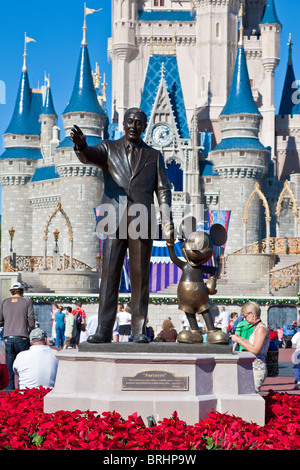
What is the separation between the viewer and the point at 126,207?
6285mm

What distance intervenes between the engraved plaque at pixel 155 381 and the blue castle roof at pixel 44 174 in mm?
38052

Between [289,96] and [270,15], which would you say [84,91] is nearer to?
[270,15]

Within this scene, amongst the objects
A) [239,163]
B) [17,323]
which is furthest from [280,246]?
[17,323]

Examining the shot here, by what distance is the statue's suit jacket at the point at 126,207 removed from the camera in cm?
629

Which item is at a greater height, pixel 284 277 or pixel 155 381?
pixel 284 277

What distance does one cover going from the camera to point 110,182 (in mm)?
6410

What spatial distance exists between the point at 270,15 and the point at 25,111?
14.7 m

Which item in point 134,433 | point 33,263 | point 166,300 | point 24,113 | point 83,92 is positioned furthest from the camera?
point 24,113

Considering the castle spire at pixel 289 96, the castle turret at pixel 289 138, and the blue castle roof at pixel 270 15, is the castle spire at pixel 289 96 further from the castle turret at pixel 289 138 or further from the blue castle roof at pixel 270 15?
the blue castle roof at pixel 270 15

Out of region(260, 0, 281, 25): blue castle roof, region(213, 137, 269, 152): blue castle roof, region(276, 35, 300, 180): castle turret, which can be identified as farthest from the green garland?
region(260, 0, 281, 25): blue castle roof

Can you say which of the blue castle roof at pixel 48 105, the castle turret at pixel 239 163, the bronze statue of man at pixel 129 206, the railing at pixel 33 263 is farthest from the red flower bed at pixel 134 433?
the blue castle roof at pixel 48 105

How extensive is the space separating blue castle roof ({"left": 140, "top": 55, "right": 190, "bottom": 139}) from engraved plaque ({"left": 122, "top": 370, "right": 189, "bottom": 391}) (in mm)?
38626

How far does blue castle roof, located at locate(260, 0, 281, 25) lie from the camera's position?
47688 millimetres

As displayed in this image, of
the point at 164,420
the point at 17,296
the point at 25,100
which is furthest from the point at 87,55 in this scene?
the point at 164,420
